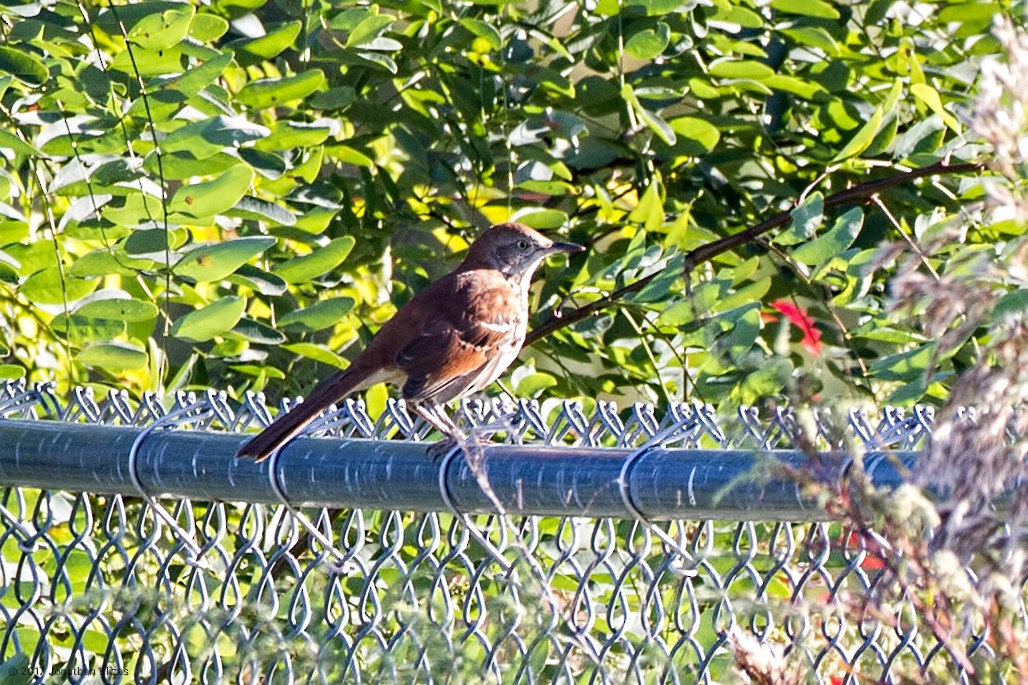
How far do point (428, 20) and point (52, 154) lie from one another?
47.3 inches

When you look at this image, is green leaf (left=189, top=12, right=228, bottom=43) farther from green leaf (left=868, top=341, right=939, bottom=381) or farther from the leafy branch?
green leaf (left=868, top=341, right=939, bottom=381)

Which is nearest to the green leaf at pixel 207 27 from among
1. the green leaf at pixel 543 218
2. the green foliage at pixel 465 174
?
the green foliage at pixel 465 174

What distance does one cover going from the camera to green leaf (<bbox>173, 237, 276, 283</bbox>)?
3.62 metres

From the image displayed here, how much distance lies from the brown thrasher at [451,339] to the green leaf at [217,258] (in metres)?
0.36

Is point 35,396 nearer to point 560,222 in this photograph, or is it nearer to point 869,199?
point 560,222

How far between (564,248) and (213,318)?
3.99ft

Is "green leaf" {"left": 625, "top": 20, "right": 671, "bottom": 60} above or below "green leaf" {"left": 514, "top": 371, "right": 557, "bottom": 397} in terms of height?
above

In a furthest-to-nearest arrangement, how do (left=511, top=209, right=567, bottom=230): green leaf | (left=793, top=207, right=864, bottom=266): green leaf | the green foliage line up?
(left=511, top=209, right=567, bottom=230): green leaf → (left=793, top=207, right=864, bottom=266): green leaf → the green foliage

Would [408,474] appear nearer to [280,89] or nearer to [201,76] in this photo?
[201,76]

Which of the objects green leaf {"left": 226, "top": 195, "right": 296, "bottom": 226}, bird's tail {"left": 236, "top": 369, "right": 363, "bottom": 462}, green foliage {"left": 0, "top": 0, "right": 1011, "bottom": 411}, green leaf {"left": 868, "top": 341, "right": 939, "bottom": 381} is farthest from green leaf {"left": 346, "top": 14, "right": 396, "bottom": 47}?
green leaf {"left": 868, "top": 341, "right": 939, "bottom": 381}

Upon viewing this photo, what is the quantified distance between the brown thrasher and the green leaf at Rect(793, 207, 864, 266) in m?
0.81

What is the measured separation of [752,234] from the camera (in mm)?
4262

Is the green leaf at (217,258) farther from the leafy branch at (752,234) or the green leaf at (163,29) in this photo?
the leafy branch at (752,234)

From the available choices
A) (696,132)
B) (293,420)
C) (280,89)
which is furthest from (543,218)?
(293,420)
